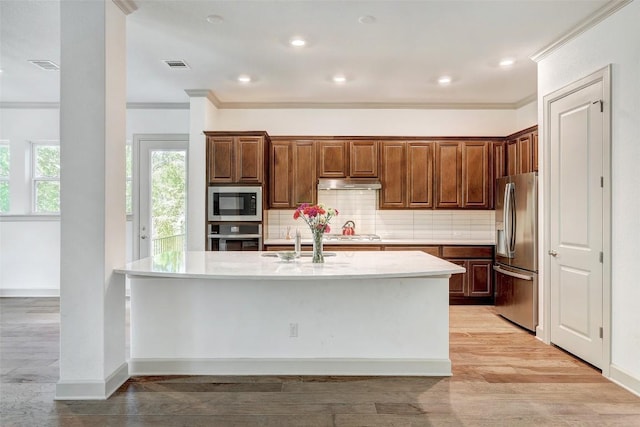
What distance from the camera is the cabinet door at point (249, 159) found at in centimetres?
537

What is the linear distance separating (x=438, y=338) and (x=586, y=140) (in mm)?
2019

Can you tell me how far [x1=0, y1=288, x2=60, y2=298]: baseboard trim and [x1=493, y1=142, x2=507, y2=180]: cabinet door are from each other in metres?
6.42

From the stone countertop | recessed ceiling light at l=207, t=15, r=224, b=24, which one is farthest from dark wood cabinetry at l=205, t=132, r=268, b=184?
recessed ceiling light at l=207, t=15, r=224, b=24

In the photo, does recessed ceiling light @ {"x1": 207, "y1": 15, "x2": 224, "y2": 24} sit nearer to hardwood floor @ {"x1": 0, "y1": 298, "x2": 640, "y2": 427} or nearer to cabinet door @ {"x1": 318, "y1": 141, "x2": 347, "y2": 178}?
cabinet door @ {"x1": 318, "y1": 141, "x2": 347, "y2": 178}

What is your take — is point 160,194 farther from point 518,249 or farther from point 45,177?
point 518,249

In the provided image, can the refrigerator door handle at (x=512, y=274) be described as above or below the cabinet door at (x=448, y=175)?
below

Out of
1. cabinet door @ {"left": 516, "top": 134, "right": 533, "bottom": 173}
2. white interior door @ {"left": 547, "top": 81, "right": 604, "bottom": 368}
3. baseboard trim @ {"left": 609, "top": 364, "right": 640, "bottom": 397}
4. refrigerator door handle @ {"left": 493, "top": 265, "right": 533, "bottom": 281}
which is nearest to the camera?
baseboard trim @ {"left": 609, "top": 364, "right": 640, "bottom": 397}

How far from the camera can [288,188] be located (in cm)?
578

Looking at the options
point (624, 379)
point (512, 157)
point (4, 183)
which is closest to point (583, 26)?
point (512, 157)

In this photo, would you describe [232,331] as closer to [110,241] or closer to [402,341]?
[110,241]

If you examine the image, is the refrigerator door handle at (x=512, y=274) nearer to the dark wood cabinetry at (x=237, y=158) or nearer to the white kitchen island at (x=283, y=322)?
the white kitchen island at (x=283, y=322)

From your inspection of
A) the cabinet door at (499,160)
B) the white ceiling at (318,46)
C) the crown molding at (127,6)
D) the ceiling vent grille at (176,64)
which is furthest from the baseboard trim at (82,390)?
the cabinet door at (499,160)

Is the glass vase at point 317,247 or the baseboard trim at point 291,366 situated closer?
the baseboard trim at point 291,366

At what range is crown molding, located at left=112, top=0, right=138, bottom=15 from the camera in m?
3.07
